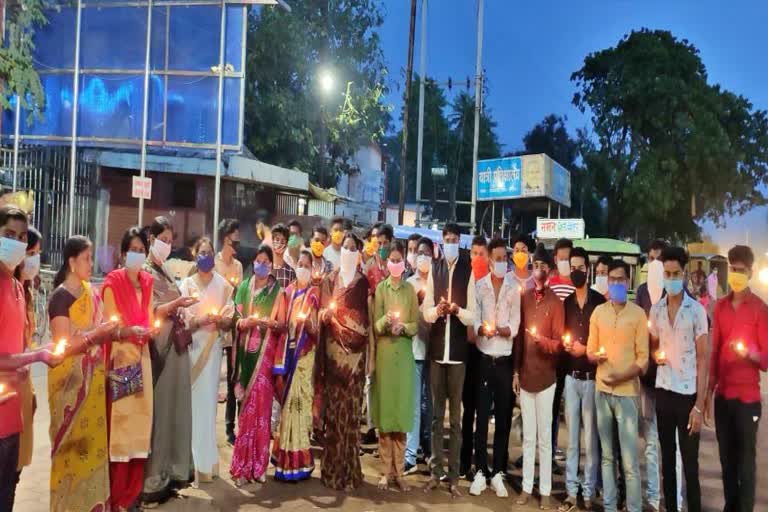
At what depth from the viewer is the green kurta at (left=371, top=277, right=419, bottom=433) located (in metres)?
6.02

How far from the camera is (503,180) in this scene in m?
28.1

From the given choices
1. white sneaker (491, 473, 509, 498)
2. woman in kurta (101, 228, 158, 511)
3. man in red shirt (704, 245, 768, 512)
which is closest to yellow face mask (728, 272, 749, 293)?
man in red shirt (704, 245, 768, 512)

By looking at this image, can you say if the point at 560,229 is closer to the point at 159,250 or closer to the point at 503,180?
the point at 503,180

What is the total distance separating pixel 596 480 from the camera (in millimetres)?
5969

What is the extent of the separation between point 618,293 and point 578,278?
85 centimetres

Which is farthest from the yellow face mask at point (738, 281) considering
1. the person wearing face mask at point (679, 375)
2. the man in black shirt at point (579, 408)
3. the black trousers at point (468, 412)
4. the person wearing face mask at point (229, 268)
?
the person wearing face mask at point (229, 268)

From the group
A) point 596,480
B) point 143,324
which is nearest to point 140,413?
point 143,324

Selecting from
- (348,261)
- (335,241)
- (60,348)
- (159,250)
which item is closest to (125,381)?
(159,250)

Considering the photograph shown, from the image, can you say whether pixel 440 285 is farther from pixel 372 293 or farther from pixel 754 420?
pixel 754 420

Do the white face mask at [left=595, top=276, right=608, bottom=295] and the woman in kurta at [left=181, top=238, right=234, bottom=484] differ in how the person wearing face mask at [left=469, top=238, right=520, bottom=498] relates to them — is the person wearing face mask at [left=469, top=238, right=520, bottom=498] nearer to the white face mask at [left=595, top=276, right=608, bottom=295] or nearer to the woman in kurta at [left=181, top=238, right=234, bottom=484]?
the white face mask at [left=595, top=276, right=608, bottom=295]

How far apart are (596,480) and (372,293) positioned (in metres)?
2.64

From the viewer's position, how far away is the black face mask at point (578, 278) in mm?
6297

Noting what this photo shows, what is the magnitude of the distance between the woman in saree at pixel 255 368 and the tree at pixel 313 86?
16.5 m

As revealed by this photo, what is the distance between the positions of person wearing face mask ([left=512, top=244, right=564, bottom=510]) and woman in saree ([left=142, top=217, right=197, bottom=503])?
2.93 meters
